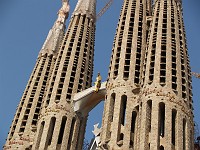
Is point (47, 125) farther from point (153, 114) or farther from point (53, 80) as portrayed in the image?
point (153, 114)

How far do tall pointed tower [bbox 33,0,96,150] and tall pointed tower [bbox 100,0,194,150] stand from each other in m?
3.77

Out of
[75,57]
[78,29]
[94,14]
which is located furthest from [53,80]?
[94,14]

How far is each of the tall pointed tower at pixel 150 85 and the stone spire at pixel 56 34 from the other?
26.6 ft

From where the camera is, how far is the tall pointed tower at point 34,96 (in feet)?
125

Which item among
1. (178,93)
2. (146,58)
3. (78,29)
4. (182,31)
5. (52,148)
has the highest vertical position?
(78,29)

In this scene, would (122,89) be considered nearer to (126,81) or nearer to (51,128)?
(126,81)

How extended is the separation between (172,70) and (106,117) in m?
5.19

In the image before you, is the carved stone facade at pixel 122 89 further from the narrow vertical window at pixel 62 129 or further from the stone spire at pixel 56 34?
the stone spire at pixel 56 34

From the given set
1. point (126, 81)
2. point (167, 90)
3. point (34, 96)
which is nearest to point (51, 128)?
point (34, 96)

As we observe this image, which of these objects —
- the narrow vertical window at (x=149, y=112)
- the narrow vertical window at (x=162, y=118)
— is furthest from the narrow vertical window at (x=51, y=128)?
the narrow vertical window at (x=162, y=118)

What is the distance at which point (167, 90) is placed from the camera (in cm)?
3238

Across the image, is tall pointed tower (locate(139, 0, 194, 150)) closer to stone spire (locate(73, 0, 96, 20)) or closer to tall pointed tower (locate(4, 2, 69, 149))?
stone spire (locate(73, 0, 96, 20))

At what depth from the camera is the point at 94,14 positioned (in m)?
45.8

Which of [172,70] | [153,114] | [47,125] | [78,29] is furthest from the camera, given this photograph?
[78,29]
